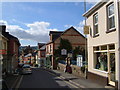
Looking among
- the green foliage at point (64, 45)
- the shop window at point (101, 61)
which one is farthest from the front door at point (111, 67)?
the green foliage at point (64, 45)

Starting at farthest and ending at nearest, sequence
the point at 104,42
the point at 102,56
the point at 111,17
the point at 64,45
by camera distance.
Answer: the point at 64,45 → the point at 102,56 → the point at 104,42 → the point at 111,17

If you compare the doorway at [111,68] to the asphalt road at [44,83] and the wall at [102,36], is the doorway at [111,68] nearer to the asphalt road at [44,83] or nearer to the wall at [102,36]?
the wall at [102,36]

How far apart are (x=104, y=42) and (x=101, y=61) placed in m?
1.79

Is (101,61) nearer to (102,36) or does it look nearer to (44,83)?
(102,36)

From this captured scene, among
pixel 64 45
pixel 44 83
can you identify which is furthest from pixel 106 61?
pixel 64 45

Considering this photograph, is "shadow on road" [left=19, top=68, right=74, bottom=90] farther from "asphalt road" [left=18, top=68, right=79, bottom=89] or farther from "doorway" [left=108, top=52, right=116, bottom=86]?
"doorway" [left=108, top=52, right=116, bottom=86]

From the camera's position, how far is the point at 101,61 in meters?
14.6

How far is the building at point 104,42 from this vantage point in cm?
1177

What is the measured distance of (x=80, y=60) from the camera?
22609mm

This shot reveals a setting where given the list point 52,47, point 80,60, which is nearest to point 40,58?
point 52,47

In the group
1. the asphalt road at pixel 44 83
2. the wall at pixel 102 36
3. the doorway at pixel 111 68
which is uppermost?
the wall at pixel 102 36

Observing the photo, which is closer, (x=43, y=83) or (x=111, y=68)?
(x=111, y=68)

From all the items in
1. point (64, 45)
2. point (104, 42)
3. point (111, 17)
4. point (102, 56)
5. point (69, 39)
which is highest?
point (69, 39)

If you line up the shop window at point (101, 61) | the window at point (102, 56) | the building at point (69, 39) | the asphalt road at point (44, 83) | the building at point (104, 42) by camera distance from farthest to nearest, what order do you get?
the building at point (69, 39) < the asphalt road at point (44, 83) < the shop window at point (101, 61) < the window at point (102, 56) < the building at point (104, 42)
